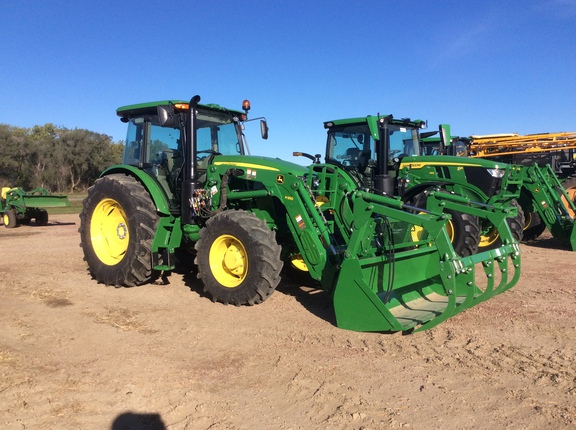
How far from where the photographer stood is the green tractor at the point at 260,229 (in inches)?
173

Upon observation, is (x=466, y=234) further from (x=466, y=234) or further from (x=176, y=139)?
(x=176, y=139)

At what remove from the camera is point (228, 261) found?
5.36 m

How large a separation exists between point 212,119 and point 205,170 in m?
0.79

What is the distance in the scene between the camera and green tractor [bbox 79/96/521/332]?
4387 mm

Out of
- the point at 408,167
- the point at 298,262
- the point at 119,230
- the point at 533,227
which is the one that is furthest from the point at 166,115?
the point at 533,227

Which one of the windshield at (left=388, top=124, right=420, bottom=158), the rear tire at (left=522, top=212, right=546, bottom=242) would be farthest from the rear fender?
the rear tire at (left=522, top=212, right=546, bottom=242)

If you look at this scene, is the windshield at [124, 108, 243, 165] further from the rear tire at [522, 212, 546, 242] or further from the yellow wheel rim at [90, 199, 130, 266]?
the rear tire at [522, 212, 546, 242]

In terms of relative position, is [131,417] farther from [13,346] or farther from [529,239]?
[529,239]

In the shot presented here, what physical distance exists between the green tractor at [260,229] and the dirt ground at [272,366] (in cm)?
30

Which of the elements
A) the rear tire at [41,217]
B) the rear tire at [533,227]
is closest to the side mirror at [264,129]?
the rear tire at [533,227]

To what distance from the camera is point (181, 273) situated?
24.1 ft

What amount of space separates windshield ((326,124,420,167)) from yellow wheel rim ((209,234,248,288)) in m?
3.66

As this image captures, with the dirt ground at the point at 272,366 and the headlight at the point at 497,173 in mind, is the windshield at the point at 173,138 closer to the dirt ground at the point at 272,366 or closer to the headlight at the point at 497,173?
the dirt ground at the point at 272,366

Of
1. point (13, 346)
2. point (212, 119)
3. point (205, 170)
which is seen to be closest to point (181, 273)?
point (205, 170)
